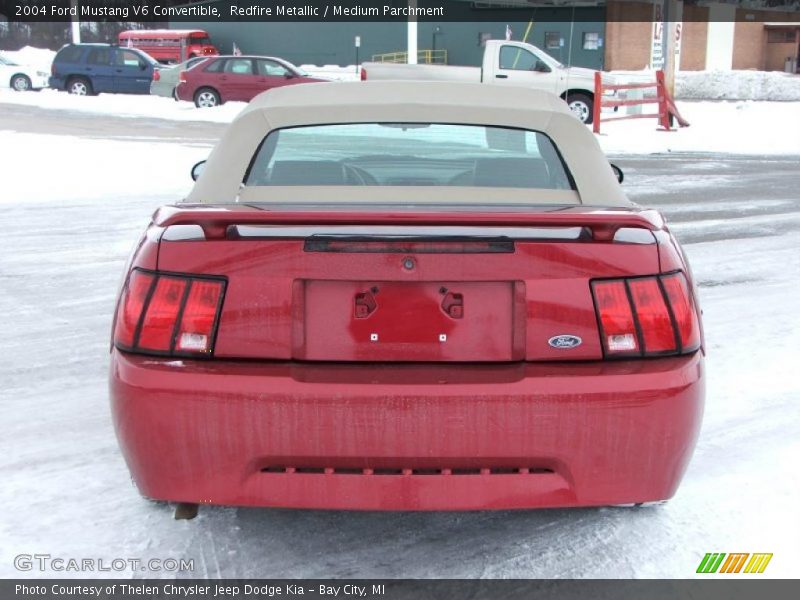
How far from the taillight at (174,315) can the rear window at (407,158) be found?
109cm

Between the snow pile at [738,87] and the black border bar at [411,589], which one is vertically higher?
the snow pile at [738,87]

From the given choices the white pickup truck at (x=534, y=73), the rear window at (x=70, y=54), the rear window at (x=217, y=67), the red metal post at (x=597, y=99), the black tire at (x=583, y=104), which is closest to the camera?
the red metal post at (x=597, y=99)

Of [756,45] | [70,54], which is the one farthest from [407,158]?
[756,45]

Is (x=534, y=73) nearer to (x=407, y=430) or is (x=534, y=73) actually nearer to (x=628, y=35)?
(x=407, y=430)

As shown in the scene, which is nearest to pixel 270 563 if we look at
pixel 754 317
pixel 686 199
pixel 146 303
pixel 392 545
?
pixel 392 545

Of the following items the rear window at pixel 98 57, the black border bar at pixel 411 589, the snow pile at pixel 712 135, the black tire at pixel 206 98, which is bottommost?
the black border bar at pixel 411 589

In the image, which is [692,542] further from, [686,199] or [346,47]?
[346,47]

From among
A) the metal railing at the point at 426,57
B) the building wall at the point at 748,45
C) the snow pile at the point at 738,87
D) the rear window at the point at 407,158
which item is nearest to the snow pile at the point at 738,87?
the snow pile at the point at 738,87

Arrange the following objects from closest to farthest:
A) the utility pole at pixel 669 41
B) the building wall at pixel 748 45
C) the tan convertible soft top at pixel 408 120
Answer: the tan convertible soft top at pixel 408 120 < the utility pole at pixel 669 41 < the building wall at pixel 748 45

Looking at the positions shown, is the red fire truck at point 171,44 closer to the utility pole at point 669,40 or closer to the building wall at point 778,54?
the building wall at point 778,54

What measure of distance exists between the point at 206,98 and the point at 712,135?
13005mm

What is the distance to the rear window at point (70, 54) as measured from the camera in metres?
28.1

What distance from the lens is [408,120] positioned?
3.75 m

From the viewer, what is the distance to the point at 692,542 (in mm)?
3066
